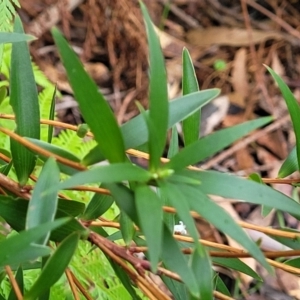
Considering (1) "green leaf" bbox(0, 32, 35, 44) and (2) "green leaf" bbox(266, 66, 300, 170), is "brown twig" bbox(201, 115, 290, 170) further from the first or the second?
(1) "green leaf" bbox(0, 32, 35, 44)

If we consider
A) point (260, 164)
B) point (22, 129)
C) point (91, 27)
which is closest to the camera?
point (22, 129)

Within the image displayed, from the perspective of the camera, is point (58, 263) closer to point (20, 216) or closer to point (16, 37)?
point (20, 216)

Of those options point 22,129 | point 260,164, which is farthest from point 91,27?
point 22,129

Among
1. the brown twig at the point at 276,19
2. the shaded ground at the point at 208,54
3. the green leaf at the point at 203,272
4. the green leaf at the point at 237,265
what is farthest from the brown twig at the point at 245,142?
the green leaf at the point at 203,272

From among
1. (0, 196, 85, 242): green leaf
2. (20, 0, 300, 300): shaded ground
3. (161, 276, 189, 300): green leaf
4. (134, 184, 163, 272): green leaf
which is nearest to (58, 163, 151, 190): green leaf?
(134, 184, 163, 272): green leaf

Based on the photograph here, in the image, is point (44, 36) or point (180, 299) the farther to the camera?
point (44, 36)

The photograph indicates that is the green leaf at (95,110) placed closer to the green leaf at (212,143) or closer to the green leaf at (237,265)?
the green leaf at (212,143)

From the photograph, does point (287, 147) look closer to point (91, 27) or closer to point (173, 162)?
point (91, 27)
